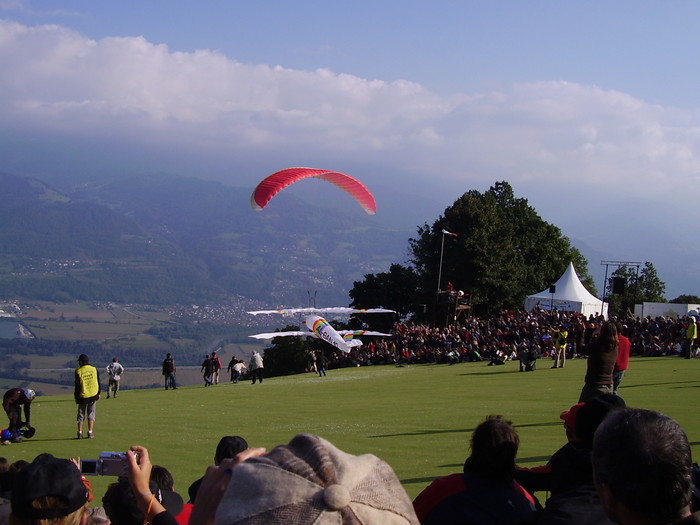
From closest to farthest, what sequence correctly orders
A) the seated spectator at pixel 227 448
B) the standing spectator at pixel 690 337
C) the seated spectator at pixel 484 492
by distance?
the seated spectator at pixel 484 492, the seated spectator at pixel 227 448, the standing spectator at pixel 690 337

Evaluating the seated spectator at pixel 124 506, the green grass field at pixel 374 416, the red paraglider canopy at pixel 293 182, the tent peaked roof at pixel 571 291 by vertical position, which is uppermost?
the red paraglider canopy at pixel 293 182

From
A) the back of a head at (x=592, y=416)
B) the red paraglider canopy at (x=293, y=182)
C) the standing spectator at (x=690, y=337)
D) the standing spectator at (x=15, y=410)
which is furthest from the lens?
the standing spectator at (x=690, y=337)

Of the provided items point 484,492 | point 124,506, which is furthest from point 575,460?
point 124,506

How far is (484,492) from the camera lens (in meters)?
4.17

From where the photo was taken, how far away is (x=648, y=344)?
31.2 meters

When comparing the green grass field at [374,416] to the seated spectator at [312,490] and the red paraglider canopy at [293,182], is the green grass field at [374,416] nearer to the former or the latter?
the red paraglider canopy at [293,182]

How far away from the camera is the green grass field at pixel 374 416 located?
11.4 meters

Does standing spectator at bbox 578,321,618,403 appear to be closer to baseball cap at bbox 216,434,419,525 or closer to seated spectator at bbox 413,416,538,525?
seated spectator at bbox 413,416,538,525

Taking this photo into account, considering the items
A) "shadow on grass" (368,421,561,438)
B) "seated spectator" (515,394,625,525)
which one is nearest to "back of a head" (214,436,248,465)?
"seated spectator" (515,394,625,525)

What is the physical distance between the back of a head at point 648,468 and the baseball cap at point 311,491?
797 millimetres

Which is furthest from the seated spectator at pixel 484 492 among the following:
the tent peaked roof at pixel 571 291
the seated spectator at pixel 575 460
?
the tent peaked roof at pixel 571 291

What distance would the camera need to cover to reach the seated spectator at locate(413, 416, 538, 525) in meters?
4.05

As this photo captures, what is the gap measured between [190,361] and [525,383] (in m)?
155

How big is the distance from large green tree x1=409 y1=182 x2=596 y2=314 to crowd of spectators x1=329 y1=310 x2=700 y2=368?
59.5 feet
